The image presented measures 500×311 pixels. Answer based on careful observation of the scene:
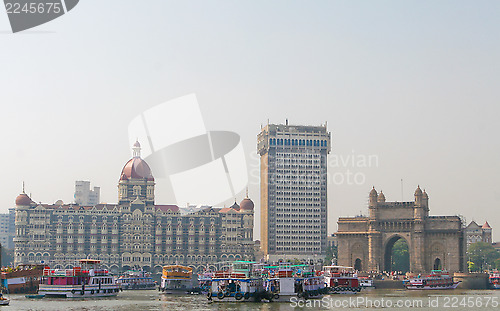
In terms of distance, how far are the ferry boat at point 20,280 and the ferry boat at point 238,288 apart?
46.1m

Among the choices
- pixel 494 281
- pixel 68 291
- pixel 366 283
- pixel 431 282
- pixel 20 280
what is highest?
pixel 20 280

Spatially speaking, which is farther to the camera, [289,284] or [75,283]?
[75,283]

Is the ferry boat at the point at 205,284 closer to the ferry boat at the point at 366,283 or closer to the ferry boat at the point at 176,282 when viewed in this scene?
the ferry boat at the point at 176,282

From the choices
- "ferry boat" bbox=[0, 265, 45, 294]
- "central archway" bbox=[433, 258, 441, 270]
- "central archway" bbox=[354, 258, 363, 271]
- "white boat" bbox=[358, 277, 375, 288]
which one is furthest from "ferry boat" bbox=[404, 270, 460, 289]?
"ferry boat" bbox=[0, 265, 45, 294]

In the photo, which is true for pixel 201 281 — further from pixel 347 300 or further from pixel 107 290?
pixel 347 300

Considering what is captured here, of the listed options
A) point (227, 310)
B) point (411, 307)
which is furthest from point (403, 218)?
point (227, 310)

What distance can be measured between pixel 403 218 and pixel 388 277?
16.5 meters

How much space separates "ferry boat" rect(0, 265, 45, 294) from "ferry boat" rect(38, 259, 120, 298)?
17590 mm

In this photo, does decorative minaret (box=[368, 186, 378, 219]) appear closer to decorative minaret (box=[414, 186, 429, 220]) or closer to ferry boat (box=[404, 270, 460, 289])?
decorative minaret (box=[414, 186, 429, 220])

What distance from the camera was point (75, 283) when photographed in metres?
116

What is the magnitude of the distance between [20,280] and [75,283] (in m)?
27.8

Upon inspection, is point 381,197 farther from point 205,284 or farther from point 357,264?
point 205,284

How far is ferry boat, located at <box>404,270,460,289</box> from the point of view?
6403 inches

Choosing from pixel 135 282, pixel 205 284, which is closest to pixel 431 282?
pixel 205 284
